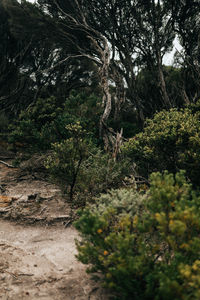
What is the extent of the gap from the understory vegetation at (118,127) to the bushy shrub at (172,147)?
1.3 inches

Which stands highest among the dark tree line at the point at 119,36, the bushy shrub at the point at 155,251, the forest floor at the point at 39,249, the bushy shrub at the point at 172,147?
the dark tree line at the point at 119,36

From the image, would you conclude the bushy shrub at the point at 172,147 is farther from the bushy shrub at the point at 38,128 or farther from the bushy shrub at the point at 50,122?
the bushy shrub at the point at 38,128

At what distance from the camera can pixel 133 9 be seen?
11906 mm

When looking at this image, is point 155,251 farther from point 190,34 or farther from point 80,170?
point 190,34

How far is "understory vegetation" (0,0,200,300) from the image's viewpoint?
291cm

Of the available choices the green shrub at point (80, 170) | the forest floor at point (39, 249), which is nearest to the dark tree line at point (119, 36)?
the green shrub at point (80, 170)

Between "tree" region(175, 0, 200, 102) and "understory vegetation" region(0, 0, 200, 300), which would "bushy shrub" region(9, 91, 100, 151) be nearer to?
"understory vegetation" region(0, 0, 200, 300)

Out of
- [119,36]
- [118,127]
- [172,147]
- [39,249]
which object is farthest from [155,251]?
[119,36]

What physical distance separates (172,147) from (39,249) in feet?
14.3

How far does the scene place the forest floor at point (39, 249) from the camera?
3.67 m

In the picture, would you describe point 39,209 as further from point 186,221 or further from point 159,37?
point 159,37

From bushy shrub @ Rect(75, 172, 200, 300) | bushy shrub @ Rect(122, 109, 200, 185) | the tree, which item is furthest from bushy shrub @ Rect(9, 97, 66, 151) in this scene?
the tree

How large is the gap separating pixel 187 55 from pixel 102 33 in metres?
5.34

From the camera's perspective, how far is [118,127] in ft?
40.1
